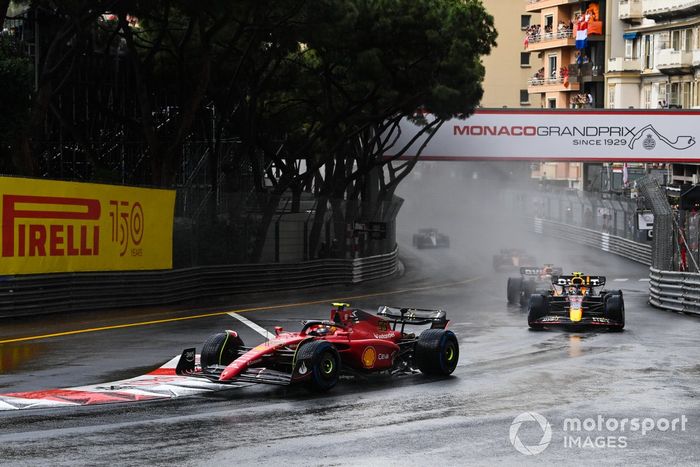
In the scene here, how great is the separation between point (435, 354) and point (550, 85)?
7954cm

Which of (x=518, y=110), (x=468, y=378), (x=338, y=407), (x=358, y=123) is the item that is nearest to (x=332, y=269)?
(x=358, y=123)

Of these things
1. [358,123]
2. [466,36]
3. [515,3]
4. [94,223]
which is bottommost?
[94,223]

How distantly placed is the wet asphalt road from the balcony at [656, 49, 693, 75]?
45.8 m

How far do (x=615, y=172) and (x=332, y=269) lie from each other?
4280 centimetres

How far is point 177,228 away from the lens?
32062 mm

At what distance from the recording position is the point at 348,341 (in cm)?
1627

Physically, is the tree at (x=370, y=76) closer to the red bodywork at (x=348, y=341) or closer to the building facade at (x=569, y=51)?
the red bodywork at (x=348, y=341)

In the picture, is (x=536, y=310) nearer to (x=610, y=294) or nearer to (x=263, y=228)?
(x=610, y=294)

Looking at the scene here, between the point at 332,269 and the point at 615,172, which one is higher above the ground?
the point at 615,172

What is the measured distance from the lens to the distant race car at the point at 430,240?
70062mm

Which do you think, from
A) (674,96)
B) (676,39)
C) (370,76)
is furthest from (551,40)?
(370,76)

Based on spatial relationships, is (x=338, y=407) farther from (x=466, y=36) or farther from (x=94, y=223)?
(x=466, y=36)

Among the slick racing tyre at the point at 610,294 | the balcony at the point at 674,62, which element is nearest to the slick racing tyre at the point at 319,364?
the slick racing tyre at the point at 610,294

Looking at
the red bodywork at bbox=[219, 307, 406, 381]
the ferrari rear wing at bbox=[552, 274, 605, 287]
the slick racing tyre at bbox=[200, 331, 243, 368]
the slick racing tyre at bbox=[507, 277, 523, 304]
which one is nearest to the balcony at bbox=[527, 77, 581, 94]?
the slick racing tyre at bbox=[507, 277, 523, 304]
